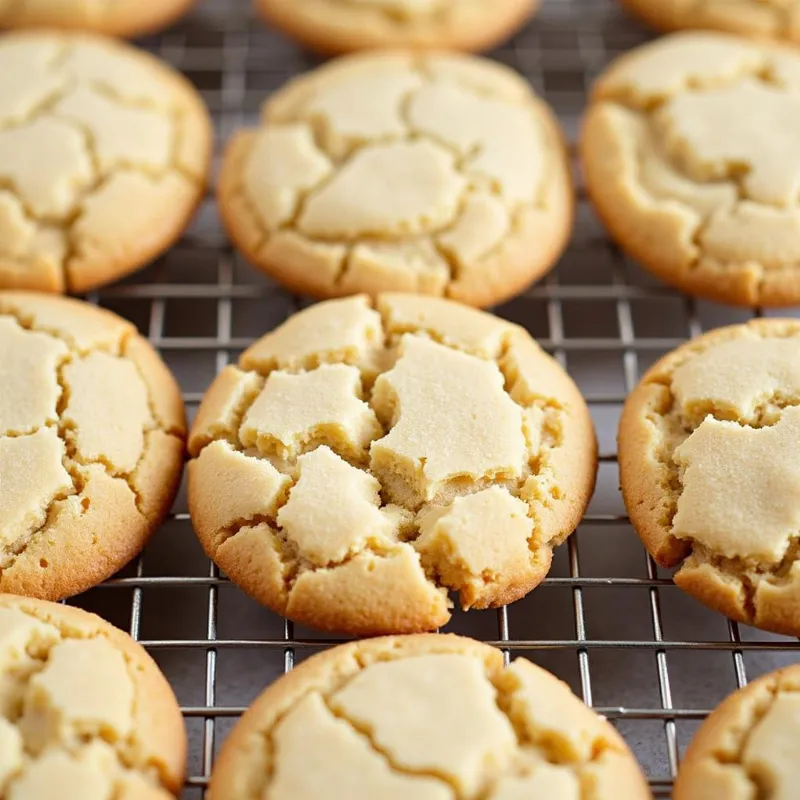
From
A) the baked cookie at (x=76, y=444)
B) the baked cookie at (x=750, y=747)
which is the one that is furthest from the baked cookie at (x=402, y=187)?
the baked cookie at (x=750, y=747)

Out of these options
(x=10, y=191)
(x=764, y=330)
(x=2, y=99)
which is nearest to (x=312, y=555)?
(x=764, y=330)

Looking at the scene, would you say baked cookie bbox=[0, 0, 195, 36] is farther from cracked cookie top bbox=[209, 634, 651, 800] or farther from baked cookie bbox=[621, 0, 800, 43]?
cracked cookie top bbox=[209, 634, 651, 800]

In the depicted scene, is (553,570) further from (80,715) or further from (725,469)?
(80,715)

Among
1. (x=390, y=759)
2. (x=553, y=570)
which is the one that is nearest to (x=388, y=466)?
(x=553, y=570)

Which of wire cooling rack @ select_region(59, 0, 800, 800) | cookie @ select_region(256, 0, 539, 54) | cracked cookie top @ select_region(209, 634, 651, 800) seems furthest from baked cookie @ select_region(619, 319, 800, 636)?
cookie @ select_region(256, 0, 539, 54)

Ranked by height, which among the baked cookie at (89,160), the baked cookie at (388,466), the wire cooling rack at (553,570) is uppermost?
the baked cookie at (89,160)

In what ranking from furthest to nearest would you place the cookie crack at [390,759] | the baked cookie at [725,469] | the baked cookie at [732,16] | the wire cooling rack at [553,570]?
the baked cookie at [732,16] < the wire cooling rack at [553,570] < the baked cookie at [725,469] < the cookie crack at [390,759]

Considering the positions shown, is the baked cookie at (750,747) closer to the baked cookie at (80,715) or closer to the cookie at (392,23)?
the baked cookie at (80,715)
